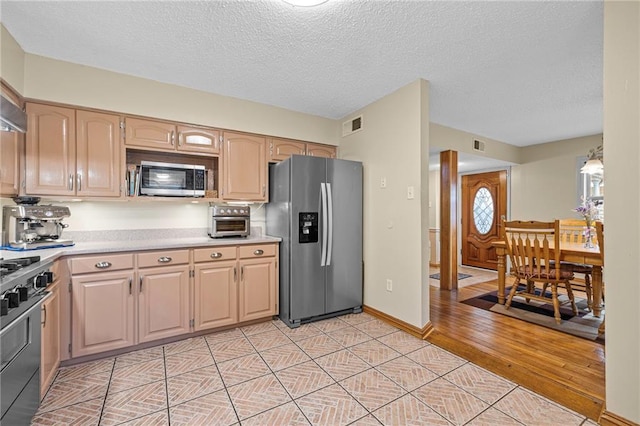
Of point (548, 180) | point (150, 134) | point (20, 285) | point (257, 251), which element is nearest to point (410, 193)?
point (257, 251)

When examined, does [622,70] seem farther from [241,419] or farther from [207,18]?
[241,419]

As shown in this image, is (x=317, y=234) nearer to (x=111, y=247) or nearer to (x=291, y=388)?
(x=291, y=388)

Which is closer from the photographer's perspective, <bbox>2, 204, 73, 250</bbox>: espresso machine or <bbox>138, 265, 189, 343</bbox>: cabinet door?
<bbox>2, 204, 73, 250</bbox>: espresso machine

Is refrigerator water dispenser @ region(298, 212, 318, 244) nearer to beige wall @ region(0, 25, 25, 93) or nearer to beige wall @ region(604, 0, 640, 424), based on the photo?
beige wall @ region(604, 0, 640, 424)

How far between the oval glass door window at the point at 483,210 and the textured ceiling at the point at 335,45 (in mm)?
2839

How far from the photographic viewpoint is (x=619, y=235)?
1622 mm

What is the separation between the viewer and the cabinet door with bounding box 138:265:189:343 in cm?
257

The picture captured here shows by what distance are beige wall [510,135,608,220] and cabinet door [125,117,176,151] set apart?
6.02 meters

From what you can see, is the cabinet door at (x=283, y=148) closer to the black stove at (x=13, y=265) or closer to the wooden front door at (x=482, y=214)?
the black stove at (x=13, y=265)

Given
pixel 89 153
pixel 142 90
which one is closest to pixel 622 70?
pixel 142 90

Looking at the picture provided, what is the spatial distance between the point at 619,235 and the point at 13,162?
417cm

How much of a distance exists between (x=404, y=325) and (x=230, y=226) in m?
2.16

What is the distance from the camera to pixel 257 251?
3.16 metres

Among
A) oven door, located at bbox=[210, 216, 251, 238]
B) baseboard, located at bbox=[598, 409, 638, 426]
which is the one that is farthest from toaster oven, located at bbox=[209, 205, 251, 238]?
baseboard, located at bbox=[598, 409, 638, 426]
